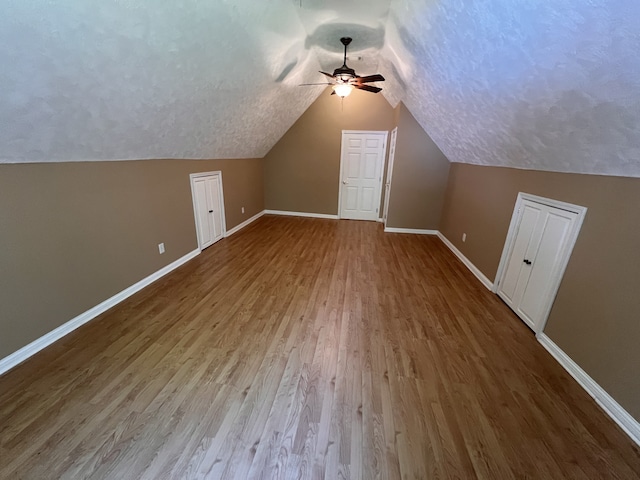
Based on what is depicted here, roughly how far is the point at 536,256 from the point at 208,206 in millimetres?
4283

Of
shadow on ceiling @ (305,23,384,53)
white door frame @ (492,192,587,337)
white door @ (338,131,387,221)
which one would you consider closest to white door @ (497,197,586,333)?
white door frame @ (492,192,587,337)

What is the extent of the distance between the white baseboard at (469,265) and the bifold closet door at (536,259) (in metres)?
0.32

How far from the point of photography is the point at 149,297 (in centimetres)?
289

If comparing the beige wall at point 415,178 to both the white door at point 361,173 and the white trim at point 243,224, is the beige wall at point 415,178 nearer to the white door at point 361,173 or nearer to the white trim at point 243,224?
the white door at point 361,173

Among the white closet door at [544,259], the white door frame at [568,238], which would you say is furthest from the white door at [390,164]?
the white closet door at [544,259]

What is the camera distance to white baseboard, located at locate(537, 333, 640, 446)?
1593 millimetres

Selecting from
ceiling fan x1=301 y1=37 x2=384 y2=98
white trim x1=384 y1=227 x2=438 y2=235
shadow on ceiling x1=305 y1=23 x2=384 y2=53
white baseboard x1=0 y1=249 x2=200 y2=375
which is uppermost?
shadow on ceiling x1=305 y1=23 x2=384 y2=53

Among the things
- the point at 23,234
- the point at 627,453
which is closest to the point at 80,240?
the point at 23,234

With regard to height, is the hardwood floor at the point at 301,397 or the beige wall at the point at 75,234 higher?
the beige wall at the point at 75,234

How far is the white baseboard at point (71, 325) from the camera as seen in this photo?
1.94 meters

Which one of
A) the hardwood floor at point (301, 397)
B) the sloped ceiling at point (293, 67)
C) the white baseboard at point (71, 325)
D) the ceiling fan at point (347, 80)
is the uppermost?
the ceiling fan at point (347, 80)

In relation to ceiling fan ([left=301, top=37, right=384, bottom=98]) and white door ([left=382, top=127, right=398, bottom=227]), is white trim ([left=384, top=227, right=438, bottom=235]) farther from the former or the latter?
ceiling fan ([left=301, top=37, right=384, bottom=98])

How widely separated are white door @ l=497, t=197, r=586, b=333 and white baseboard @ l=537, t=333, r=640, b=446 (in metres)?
0.25

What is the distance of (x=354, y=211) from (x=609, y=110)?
4880 millimetres
